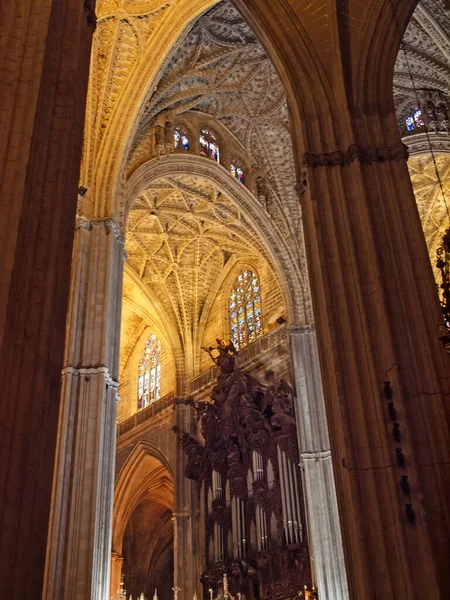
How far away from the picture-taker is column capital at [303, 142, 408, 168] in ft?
30.4

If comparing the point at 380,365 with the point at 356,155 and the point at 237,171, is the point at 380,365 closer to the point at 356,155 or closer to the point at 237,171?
the point at 356,155

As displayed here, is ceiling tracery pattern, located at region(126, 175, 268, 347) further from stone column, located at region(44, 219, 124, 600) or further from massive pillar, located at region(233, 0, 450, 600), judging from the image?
massive pillar, located at region(233, 0, 450, 600)

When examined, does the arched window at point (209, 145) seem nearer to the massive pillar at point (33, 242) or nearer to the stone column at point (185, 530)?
the stone column at point (185, 530)

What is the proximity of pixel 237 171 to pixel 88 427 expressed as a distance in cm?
1001

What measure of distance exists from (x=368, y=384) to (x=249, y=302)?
48.7 ft

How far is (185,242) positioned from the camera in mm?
22312

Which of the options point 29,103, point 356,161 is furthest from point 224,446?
point 29,103

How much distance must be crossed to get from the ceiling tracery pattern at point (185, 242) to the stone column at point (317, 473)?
427cm

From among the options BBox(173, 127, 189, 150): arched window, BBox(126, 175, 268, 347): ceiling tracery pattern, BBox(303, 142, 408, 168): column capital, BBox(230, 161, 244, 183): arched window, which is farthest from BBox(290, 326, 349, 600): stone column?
BBox(303, 142, 408, 168): column capital

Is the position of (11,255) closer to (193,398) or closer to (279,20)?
(279,20)

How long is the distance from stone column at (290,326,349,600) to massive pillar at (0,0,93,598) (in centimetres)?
1068

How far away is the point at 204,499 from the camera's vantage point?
19719 millimetres

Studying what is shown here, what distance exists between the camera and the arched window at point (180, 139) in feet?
59.8

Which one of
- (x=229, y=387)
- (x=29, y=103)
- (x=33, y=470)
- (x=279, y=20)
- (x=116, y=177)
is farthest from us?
(x=229, y=387)
